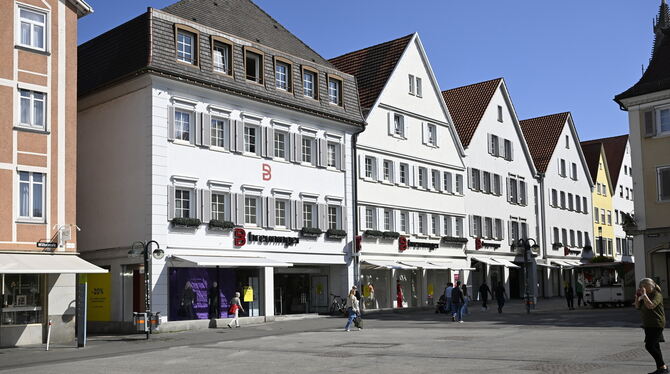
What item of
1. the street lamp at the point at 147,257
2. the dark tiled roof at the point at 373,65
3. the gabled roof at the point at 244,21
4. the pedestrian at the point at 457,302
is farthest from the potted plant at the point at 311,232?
the street lamp at the point at 147,257

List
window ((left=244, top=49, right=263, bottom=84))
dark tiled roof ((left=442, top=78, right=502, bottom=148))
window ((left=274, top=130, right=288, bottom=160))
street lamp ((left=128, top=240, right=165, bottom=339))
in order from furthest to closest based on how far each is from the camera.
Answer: dark tiled roof ((left=442, top=78, right=502, bottom=148)) → window ((left=274, top=130, right=288, bottom=160)) → window ((left=244, top=49, right=263, bottom=84)) → street lamp ((left=128, top=240, right=165, bottom=339))

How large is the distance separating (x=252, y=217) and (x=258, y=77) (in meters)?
6.25

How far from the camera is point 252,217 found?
36.3m

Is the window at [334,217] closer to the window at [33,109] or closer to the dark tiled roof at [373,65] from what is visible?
the dark tiled roof at [373,65]

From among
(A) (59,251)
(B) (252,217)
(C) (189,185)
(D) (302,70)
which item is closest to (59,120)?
(A) (59,251)

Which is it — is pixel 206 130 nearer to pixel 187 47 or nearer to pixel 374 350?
pixel 187 47

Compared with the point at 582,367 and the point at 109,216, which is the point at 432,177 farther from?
the point at 582,367

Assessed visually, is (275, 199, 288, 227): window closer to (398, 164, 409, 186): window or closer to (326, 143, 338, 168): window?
(326, 143, 338, 168): window

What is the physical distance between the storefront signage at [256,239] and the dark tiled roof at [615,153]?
168 ft

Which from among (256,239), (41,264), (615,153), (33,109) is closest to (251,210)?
(256,239)

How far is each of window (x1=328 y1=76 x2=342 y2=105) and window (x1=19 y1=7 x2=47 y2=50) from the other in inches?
659

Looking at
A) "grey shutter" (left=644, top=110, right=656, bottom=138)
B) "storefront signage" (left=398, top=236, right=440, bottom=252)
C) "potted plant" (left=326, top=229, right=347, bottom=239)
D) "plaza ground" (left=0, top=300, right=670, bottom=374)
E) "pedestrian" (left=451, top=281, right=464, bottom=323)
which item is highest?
"grey shutter" (left=644, top=110, right=656, bottom=138)

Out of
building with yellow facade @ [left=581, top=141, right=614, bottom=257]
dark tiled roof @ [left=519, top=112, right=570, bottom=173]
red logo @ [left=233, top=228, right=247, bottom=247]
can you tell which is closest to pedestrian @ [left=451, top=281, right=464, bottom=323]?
red logo @ [left=233, top=228, right=247, bottom=247]

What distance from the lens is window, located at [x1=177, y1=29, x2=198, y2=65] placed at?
111 feet
